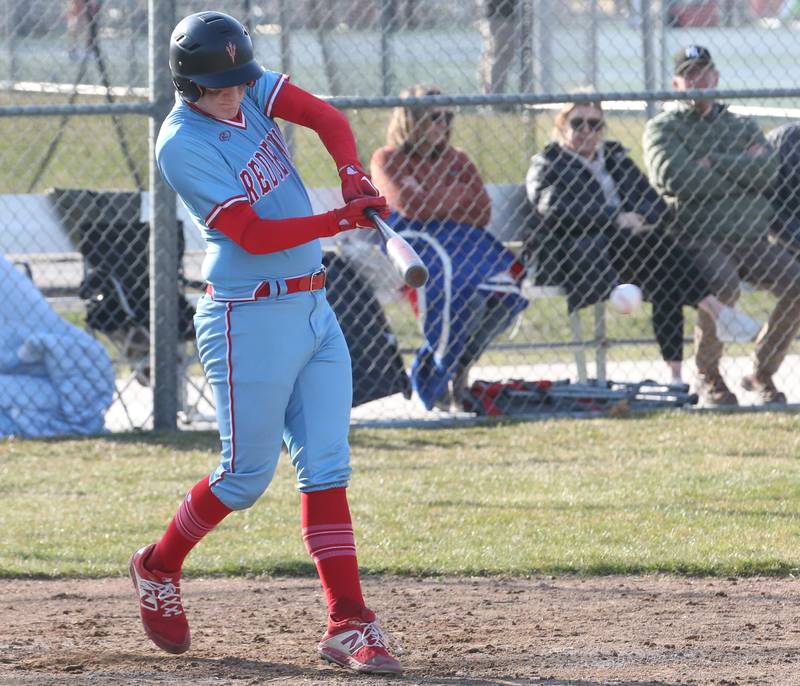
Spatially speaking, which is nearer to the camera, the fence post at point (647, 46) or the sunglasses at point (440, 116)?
the sunglasses at point (440, 116)

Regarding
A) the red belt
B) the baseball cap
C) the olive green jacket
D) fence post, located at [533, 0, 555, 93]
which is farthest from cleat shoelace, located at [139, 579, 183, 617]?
fence post, located at [533, 0, 555, 93]

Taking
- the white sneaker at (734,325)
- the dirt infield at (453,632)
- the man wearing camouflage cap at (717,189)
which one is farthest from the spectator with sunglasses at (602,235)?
the dirt infield at (453,632)

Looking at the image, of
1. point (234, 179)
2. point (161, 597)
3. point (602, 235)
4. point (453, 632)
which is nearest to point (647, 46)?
point (602, 235)

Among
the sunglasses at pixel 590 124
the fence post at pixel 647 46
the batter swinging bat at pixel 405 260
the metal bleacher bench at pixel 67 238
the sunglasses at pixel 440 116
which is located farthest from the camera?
the fence post at pixel 647 46

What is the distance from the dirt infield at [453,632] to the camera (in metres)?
3.44

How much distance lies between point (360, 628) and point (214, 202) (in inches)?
44.5

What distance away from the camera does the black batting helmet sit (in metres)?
3.35

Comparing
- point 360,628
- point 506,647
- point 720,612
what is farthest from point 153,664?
point 720,612

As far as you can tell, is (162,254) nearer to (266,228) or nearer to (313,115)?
(313,115)

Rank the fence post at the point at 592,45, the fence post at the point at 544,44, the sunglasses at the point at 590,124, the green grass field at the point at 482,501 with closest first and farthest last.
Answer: the green grass field at the point at 482,501
the sunglasses at the point at 590,124
the fence post at the point at 544,44
the fence post at the point at 592,45

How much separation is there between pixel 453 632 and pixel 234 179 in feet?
4.66

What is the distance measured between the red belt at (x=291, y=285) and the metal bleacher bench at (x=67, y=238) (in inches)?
153

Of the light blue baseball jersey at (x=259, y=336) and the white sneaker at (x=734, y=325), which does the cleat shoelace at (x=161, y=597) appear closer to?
the light blue baseball jersey at (x=259, y=336)

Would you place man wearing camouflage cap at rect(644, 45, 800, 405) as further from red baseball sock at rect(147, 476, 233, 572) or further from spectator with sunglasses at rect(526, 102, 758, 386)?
red baseball sock at rect(147, 476, 233, 572)
